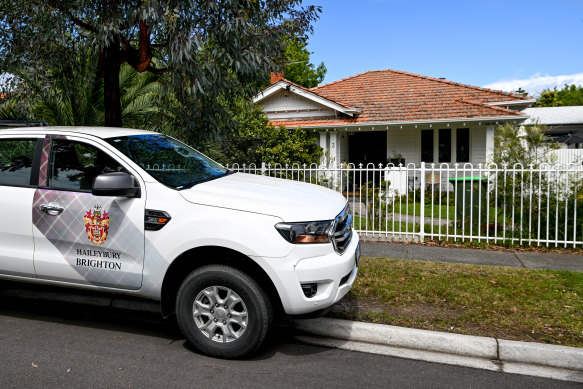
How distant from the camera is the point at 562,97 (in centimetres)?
6022

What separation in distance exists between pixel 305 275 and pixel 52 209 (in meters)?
2.29

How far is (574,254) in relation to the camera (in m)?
7.71

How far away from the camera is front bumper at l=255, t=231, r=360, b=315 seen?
3.74 m

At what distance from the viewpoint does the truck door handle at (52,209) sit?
425cm

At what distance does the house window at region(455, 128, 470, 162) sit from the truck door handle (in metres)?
15.7

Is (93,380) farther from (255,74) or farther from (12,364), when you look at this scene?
(255,74)

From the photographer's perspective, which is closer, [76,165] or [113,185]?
[113,185]

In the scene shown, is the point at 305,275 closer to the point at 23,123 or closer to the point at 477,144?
the point at 23,123

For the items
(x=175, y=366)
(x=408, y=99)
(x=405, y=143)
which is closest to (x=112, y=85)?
(x=175, y=366)

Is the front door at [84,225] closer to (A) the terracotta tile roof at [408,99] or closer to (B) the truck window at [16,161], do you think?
(B) the truck window at [16,161]

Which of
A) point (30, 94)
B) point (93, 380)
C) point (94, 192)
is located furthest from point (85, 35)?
point (93, 380)

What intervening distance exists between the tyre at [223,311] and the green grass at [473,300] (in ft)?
3.80

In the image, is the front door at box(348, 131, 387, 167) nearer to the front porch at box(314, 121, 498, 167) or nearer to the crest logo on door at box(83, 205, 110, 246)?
the front porch at box(314, 121, 498, 167)

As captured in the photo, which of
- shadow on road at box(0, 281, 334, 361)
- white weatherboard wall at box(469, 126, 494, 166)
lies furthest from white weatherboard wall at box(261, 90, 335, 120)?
shadow on road at box(0, 281, 334, 361)
